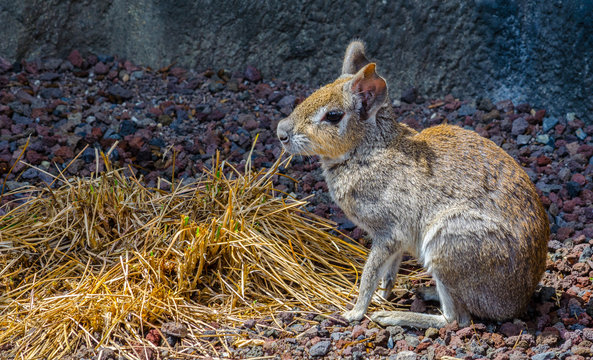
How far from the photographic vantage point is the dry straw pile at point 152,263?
14.1 feet

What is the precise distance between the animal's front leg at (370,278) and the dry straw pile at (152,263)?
10.1 inches

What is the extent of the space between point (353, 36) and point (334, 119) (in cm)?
278

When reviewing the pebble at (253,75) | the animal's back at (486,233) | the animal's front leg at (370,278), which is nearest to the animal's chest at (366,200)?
the animal's front leg at (370,278)

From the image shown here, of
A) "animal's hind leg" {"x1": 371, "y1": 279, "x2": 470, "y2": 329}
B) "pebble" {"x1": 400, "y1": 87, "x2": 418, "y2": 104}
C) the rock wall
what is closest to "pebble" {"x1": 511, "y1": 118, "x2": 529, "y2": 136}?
the rock wall

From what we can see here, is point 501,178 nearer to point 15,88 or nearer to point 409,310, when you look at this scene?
point 409,310

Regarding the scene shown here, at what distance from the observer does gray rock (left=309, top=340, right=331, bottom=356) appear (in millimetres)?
4098

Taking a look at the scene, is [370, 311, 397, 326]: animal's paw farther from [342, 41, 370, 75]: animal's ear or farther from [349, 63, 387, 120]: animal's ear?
[342, 41, 370, 75]: animal's ear

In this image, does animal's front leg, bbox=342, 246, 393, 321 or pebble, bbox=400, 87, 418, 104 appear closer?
animal's front leg, bbox=342, 246, 393, 321

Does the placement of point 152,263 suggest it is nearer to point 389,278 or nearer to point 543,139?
point 389,278

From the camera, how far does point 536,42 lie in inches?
252

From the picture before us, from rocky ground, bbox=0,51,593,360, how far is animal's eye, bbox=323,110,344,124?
4.20 feet

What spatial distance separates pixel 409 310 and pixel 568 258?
1.25m

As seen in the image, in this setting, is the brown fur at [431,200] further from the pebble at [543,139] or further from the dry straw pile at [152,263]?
the pebble at [543,139]

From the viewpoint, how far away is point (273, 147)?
6445 mm
